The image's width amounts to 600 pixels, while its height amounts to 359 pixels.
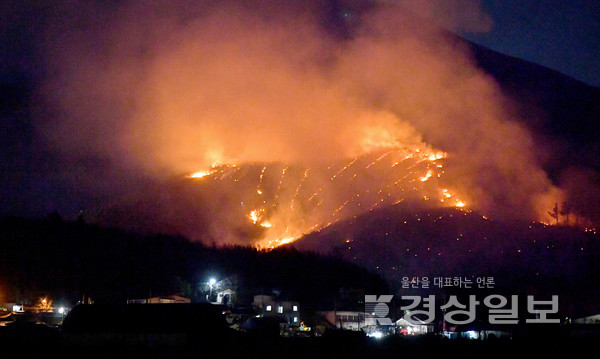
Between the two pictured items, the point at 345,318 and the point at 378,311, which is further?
the point at 345,318

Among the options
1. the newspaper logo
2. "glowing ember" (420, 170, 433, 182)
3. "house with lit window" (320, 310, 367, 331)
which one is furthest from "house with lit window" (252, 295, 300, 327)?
"glowing ember" (420, 170, 433, 182)

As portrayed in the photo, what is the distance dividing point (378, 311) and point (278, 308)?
18.9 ft

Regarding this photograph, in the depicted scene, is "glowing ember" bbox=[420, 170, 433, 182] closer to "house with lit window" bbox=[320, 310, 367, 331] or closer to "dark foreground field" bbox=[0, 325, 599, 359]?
"house with lit window" bbox=[320, 310, 367, 331]

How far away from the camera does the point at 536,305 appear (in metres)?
27.6

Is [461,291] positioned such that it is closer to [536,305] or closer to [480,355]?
[536,305]

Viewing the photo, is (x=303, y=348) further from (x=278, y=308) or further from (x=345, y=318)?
(x=278, y=308)

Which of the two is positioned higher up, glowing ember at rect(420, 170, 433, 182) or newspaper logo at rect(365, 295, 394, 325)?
glowing ember at rect(420, 170, 433, 182)

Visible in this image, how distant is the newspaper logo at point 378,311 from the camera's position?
3094cm

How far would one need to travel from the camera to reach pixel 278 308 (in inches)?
1389

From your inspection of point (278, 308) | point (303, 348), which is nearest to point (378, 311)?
point (278, 308)

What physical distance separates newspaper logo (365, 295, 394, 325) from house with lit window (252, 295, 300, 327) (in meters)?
3.68


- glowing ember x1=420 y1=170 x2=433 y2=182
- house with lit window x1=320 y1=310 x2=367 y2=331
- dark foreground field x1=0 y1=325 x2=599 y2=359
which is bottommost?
house with lit window x1=320 y1=310 x2=367 y2=331

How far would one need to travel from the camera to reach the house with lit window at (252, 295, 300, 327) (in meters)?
34.4

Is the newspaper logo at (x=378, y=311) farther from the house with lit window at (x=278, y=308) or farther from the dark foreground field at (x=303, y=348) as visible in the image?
the dark foreground field at (x=303, y=348)
